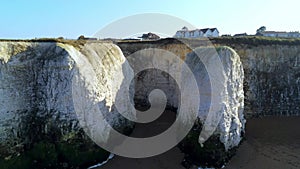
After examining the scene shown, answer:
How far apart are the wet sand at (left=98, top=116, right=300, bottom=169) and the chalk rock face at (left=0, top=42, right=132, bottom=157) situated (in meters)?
2.83

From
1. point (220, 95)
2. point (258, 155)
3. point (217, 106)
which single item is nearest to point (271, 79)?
point (258, 155)

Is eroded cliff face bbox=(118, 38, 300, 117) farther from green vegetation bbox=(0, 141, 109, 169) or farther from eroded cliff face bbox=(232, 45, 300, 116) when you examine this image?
green vegetation bbox=(0, 141, 109, 169)

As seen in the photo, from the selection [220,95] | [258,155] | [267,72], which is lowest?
[258,155]

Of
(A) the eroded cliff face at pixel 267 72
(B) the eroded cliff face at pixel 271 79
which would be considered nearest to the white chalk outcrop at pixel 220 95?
(A) the eroded cliff face at pixel 267 72

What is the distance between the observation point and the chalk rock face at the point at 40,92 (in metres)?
14.2

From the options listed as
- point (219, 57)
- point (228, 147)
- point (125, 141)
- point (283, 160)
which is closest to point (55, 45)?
point (125, 141)

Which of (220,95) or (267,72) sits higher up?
(267,72)

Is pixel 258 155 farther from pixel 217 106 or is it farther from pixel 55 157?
pixel 55 157

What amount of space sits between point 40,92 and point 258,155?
1291 cm

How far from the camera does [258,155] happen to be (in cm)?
1650

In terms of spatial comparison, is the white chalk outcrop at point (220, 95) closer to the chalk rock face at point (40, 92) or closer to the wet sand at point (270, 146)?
the wet sand at point (270, 146)

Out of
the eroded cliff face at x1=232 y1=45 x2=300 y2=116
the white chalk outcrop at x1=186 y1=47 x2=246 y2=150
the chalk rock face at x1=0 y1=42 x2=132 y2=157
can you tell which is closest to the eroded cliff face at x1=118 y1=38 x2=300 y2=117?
the eroded cliff face at x1=232 y1=45 x2=300 y2=116

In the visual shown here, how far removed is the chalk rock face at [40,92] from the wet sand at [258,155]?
283 centimetres

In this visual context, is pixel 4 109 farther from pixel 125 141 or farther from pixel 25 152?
pixel 125 141
